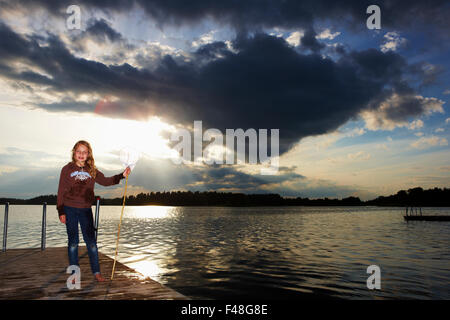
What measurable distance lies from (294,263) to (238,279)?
4.66 metres

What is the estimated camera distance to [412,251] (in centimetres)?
2127

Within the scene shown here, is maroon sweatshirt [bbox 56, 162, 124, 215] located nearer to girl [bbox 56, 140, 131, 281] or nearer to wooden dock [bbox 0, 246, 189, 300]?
girl [bbox 56, 140, 131, 281]

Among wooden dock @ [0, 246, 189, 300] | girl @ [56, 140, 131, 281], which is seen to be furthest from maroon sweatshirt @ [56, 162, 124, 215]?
wooden dock @ [0, 246, 189, 300]

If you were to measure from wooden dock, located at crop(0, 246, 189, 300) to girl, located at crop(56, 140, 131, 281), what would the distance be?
2.08 ft

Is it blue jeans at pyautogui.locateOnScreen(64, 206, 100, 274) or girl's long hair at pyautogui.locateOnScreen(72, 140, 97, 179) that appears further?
girl's long hair at pyautogui.locateOnScreen(72, 140, 97, 179)

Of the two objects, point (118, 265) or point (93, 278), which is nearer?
point (93, 278)

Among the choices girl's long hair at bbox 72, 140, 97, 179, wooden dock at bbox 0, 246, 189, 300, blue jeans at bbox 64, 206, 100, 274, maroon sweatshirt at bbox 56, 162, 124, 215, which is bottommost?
wooden dock at bbox 0, 246, 189, 300

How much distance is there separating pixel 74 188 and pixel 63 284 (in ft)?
7.50

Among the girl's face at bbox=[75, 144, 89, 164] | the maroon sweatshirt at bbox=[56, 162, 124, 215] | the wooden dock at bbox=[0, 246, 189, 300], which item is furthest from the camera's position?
the girl's face at bbox=[75, 144, 89, 164]

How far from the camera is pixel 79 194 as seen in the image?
705cm

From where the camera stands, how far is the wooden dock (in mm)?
6195

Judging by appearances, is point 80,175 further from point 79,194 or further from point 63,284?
point 63,284
